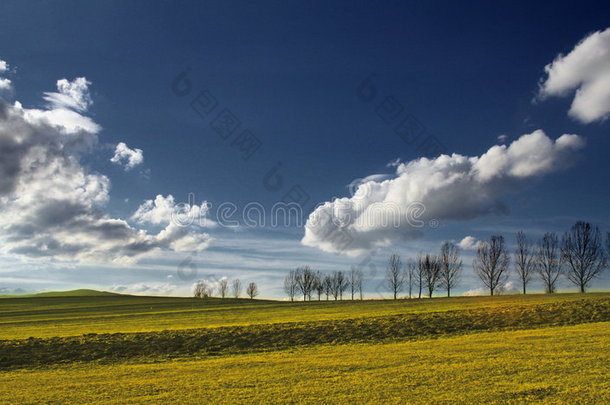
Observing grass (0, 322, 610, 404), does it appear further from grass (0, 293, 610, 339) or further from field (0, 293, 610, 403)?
grass (0, 293, 610, 339)

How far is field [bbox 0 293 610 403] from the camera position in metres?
12.9

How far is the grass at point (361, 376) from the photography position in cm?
1239

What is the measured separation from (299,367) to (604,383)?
11.3 meters

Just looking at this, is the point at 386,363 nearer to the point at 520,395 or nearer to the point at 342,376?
the point at 342,376

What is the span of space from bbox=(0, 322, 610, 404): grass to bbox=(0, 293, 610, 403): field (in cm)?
5

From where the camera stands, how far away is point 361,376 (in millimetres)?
15016

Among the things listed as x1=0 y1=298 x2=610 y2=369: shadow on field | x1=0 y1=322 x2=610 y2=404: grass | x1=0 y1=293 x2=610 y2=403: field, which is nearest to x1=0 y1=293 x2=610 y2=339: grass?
x1=0 y1=298 x2=610 y2=369: shadow on field

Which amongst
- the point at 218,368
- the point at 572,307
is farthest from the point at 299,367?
the point at 572,307

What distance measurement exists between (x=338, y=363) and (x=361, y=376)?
2.90 metres

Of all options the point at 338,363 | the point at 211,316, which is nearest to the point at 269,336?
the point at 338,363

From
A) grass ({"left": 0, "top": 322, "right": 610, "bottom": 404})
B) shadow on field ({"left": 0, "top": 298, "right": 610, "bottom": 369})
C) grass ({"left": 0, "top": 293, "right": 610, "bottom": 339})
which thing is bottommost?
grass ({"left": 0, "top": 293, "right": 610, "bottom": 339})

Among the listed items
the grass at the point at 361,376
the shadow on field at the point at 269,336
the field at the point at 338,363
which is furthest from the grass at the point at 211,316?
the grass at the point at 361,376

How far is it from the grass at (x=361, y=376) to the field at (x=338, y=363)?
0.05 meters

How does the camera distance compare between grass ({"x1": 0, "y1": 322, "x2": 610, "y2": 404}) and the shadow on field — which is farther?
the shadow on field
